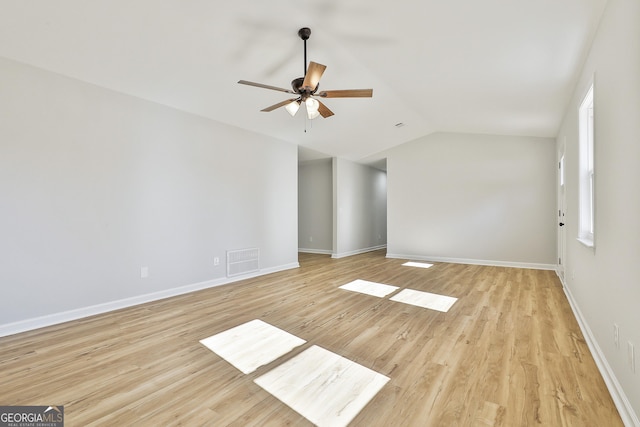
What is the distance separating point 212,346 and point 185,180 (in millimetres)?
2500

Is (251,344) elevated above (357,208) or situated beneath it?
situated beneath

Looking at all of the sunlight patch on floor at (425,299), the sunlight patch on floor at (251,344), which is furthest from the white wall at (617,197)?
the sunlight patch on floor at (251,344)

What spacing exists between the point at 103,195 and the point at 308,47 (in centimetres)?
281

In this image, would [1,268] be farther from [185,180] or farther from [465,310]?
[465,310]

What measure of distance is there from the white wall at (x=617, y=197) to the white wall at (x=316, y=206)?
6.05 m

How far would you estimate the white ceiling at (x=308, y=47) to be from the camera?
8.12 ft

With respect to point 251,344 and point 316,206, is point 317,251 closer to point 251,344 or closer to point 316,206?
point 316,206

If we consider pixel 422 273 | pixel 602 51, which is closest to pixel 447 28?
pixel 602 51

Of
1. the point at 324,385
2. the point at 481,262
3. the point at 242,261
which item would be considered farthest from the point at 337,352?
the point at 481,262

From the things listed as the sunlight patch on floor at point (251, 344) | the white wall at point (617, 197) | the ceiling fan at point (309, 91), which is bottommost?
the sunlight patch on floor at point (251, 344)

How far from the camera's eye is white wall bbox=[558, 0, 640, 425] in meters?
1.51

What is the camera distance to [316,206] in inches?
334

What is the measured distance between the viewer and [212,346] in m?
2.52

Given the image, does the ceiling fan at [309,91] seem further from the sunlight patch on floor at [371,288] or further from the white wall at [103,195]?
the sunlight patch on floor at [371,288]
